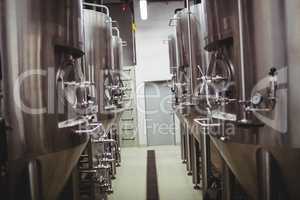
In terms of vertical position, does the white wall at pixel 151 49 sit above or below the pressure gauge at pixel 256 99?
above

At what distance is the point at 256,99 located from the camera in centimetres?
153

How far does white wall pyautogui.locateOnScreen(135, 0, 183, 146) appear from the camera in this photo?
7.95 meters

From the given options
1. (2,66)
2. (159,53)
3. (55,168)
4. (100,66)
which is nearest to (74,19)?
(2,66)

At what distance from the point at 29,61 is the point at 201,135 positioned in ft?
7.25

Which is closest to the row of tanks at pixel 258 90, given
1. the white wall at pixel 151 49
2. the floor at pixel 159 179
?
the floor at pixel 159 179

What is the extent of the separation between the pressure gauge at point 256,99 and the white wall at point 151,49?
6.39 m

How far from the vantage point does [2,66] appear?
51.3 inches

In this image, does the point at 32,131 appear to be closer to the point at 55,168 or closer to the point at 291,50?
the point at 55,168

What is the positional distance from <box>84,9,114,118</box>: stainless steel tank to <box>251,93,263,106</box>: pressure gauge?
2029 millimetres

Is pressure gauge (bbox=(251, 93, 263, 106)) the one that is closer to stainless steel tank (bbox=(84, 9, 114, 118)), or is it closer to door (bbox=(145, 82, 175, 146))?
stainless steel tank (bbox=(84, 9, 114, 118))

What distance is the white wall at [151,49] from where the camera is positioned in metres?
7.95

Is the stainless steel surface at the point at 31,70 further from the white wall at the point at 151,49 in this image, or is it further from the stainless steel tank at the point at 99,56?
the white wall at the point at 151,49

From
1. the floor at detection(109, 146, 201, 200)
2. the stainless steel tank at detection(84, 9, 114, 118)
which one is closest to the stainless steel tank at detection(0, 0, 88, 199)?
the stainless steel tank at detection(84, 9, 114, 118)

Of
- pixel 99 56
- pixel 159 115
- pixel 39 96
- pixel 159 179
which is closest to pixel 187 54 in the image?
pixel 99 56
